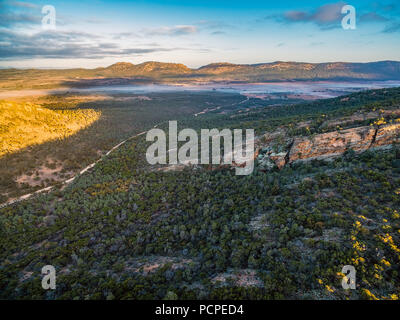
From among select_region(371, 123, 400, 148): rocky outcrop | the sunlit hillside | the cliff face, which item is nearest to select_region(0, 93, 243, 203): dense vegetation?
the sunlit hillside

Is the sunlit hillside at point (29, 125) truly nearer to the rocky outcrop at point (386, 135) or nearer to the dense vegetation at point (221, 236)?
the dense vegetation at point (221, 236)

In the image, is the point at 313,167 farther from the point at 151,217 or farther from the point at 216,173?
the point at 151,217

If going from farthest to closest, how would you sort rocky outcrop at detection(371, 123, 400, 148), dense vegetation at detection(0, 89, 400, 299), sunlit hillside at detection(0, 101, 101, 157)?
1. sunlit hillside at detection(0, 101, 101, 157)
2. rocky outcrop at detection(371, 123, 400, 148)
3. dense vegetation at detection(0, 89, 400, 299)

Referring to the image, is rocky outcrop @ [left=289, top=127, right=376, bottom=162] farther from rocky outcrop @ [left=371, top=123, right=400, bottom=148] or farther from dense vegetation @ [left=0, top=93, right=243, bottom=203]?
dense vegetation @ [left=0, top=93, right=243, bottom=203]

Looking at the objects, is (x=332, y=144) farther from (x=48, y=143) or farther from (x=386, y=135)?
(x=48, y=143)

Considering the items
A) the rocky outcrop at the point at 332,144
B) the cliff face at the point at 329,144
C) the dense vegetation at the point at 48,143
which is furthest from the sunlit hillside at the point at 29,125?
the rocky outcrop at the point at 332,144
